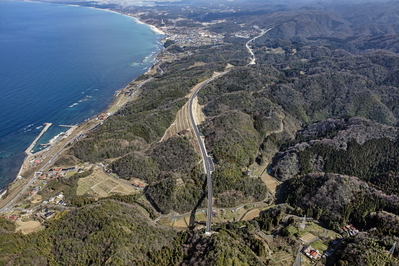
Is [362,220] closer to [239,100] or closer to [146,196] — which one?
[146,196]

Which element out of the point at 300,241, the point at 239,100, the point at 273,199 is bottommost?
the point at 273,199

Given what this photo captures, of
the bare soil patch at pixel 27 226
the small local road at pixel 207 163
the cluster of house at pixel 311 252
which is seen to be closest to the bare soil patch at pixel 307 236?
the cluster of house at pixel 311 252

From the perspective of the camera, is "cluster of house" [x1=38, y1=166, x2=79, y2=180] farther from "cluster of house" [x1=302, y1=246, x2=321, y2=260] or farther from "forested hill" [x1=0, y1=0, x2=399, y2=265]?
"cluster of house" [x1=302, y1=246, x2=321, y2=260]

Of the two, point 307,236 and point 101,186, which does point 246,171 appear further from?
point 101,186

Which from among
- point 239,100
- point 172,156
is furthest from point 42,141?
point 239,100

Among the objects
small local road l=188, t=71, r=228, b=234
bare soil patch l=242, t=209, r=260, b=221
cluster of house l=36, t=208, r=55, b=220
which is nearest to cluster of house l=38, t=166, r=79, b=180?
cluster of house l=36, t=208, r=55, b=220

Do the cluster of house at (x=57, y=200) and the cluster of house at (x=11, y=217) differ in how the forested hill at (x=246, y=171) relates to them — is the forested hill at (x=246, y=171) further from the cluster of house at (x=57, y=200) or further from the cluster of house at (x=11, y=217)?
the cluster of house at (x=11, y=217)

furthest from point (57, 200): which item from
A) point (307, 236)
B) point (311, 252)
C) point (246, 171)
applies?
point (311, 252)
